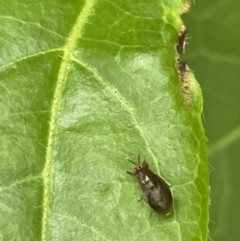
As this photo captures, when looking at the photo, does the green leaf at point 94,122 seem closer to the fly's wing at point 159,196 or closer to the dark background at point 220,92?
the fly's wing at point 159,196

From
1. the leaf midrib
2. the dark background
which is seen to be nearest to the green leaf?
the leaf midrib

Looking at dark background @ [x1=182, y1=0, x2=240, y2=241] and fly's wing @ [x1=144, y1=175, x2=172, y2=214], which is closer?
fly's wing @ [x1=144, y1=175, x2=172, y2=214]

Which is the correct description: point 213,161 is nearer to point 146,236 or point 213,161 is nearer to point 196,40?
point 196,40

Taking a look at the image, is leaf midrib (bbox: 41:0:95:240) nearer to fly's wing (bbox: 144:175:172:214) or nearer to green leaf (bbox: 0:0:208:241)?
green leaf (bbox: 0:0:208:241)

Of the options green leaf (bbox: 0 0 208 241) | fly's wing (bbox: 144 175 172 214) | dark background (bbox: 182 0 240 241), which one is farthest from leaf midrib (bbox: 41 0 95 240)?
dark background (bbox: 182 0 240 241)

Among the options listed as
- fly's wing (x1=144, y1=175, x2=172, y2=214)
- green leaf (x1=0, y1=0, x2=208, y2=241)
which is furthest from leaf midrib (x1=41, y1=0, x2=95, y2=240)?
fly's wing (x1=144, y1=175, x2=172, y2=214)

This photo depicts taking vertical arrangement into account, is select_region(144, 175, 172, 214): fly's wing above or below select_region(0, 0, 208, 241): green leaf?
below

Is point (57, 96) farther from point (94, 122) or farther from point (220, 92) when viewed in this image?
point (220, 92)

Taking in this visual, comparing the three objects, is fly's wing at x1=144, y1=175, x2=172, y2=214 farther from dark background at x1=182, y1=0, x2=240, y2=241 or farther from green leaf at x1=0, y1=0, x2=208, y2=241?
dark background at x1=182, y1=0, x2=240, y2=241

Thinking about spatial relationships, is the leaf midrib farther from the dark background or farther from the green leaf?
the dark background

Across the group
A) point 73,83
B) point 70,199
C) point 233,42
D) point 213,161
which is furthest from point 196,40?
point 70,199
